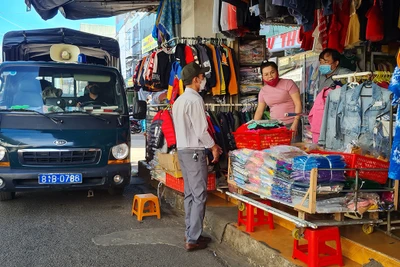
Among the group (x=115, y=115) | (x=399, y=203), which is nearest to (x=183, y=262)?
(x=399, y=203)

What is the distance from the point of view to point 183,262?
12.5ft

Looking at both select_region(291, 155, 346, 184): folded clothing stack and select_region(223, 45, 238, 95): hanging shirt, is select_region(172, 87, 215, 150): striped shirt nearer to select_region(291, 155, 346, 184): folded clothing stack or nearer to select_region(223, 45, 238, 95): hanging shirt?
select_region(291, 155, 346, 184): folded clothing stack

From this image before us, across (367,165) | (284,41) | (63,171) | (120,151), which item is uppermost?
(284,41)

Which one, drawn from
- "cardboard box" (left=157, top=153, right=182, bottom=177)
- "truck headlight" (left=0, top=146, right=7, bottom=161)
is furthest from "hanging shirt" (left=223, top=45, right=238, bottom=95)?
"truck headlight" (left=0, top=146, right=7, bottom=161)

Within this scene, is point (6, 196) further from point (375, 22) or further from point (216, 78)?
point (375, 22)

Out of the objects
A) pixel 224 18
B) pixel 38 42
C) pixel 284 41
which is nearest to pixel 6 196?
pixel 38 42

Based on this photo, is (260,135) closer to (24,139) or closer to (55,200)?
(24,139)

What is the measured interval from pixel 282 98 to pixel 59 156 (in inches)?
128

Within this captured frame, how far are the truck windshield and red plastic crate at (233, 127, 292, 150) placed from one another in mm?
2902

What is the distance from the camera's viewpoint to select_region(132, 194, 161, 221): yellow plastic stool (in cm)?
524

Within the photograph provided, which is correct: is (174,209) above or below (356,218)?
below

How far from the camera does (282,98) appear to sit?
4953 millimetres

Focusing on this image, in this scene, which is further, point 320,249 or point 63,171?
point 63,171

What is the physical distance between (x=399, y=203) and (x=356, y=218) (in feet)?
1.46
